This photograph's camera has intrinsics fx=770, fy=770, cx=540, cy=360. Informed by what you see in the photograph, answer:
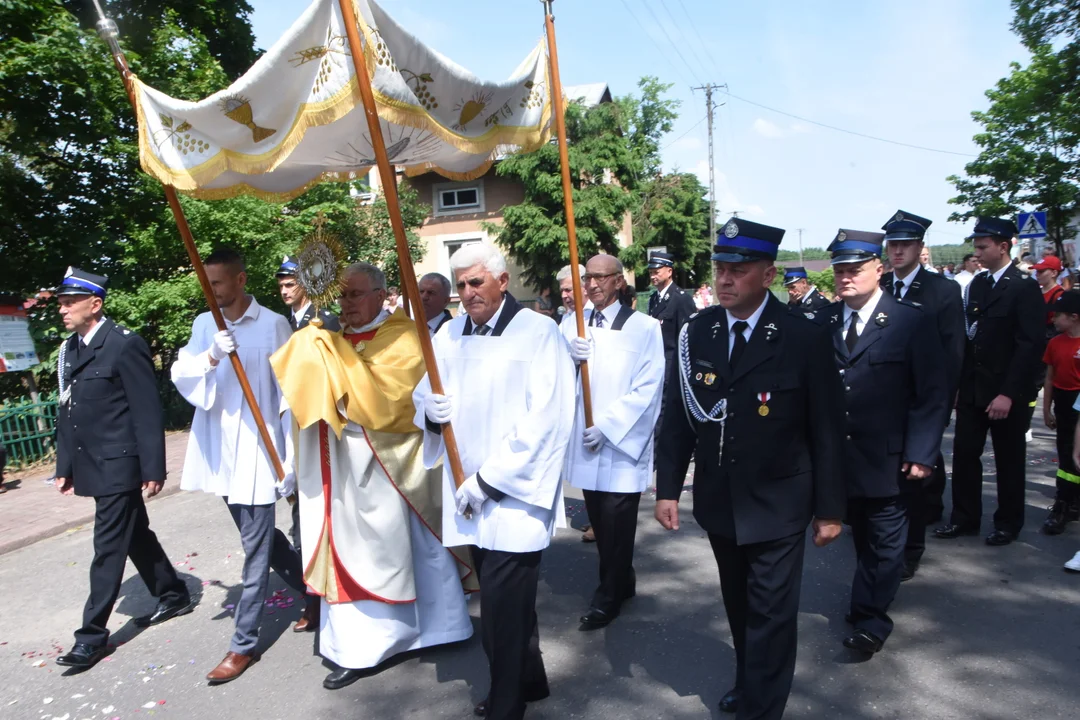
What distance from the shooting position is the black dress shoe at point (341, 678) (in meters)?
3.78

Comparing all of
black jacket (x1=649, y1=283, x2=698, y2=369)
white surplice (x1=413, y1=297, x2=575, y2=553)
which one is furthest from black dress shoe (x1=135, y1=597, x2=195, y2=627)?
→ black jacket (x1=649, y1=283, x2=698, y2=369)

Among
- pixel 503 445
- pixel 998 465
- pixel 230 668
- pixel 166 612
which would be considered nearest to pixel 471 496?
pixel 503 445

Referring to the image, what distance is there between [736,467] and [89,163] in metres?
12.3

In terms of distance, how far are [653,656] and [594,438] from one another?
46.3 inches

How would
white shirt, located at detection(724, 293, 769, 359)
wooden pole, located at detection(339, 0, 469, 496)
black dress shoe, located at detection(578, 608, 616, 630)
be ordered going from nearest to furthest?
1. wooden pole, located at detection(339, 0, 469, 496)
2. white shirt, located at detection(724, 293, 769, 359)
3. black dress shoe, located at detection(578, 608, 616, 630)

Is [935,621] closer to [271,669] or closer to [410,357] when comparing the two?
[410,357]

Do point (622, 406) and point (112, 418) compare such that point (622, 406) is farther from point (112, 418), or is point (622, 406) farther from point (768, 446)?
point (112, 418)

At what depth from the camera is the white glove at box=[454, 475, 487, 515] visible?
312 centimetres

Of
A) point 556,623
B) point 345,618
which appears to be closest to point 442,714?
point 345,618

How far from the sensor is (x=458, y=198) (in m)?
29.1

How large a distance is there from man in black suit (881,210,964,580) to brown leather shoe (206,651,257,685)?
3767mm

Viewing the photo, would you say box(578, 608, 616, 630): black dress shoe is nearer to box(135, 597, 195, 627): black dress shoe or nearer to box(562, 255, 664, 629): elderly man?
box(562, 255, 664, 629): elderly man

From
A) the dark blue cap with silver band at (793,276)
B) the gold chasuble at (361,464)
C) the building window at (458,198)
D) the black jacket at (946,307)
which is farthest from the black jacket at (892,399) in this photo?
the building window at (458,198)

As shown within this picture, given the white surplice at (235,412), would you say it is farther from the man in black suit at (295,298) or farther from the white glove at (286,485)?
the man in black suit at (295,298)
